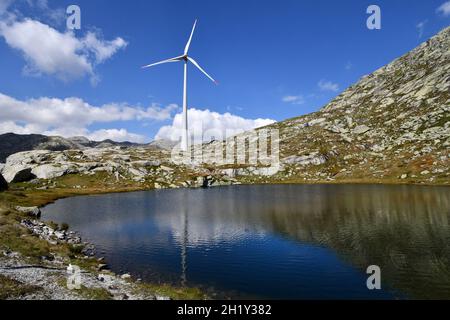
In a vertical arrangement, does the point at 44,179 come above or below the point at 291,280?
above

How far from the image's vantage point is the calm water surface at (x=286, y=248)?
111ft

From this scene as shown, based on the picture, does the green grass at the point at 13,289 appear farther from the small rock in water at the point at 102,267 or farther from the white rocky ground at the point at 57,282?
the small rock in water at the point at 102,267

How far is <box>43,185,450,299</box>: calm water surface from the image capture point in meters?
33.8

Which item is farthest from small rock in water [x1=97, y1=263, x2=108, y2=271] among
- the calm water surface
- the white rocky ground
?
the white rocky ground

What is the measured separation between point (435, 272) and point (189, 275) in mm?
26530

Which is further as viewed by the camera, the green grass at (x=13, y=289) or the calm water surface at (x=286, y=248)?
the calm water surface at (x=286, y=248)

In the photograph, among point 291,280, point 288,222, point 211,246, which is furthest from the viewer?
point 288,222

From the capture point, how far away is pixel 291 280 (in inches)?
1396

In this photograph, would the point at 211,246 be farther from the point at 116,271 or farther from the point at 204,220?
the point at 204,220

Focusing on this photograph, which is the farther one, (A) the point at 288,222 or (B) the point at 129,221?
(B) the point at 129,221

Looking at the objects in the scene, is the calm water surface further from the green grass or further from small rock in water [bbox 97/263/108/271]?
the green grass

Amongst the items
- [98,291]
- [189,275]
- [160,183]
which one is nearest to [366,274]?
[189,275]

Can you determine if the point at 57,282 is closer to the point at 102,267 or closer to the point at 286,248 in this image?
the point at 102,267

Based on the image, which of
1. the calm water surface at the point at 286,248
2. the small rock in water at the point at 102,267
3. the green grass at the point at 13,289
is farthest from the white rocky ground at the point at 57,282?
the calm water surface at the point at 286,248
